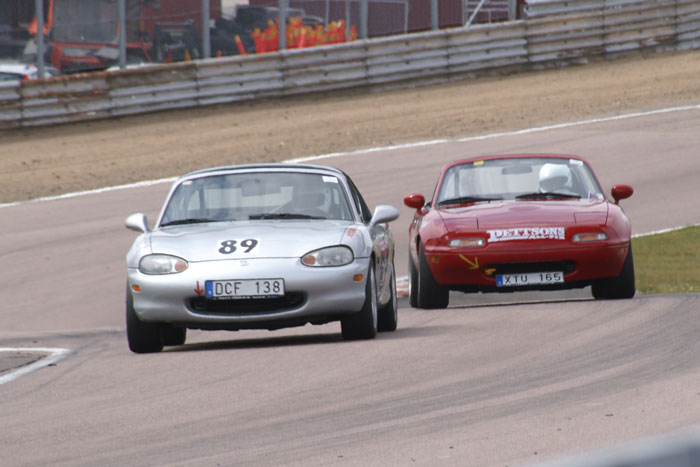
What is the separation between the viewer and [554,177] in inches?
496

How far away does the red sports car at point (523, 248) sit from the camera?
1135cm

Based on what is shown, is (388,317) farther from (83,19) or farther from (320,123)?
(83,19)

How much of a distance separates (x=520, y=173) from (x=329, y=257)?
402 centimetres

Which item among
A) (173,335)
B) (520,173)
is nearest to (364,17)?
(520,173)

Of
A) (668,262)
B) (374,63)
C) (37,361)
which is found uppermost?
(374,63)

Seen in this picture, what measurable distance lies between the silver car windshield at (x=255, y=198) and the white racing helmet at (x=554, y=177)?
3001 millimetres

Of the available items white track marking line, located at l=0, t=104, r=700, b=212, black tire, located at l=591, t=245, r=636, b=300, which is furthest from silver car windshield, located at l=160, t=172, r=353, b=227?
white track marking line, located at l=0, t=104, r=700, b=212

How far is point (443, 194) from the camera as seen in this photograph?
12.7 meters

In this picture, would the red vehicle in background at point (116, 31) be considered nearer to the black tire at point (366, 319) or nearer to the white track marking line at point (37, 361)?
the white track marking line at point (37, 361)

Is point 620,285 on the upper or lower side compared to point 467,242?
lower

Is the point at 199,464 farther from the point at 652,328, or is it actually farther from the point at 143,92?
the point at 143,92

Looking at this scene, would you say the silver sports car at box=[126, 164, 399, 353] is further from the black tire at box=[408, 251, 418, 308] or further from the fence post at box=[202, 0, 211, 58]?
the fence post at box=[202, 0, 211, 58]

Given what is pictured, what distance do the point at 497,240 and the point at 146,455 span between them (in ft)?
20.6

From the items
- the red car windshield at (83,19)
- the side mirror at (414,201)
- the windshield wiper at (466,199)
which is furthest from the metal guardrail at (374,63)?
the windshield wiper at (466,199)
